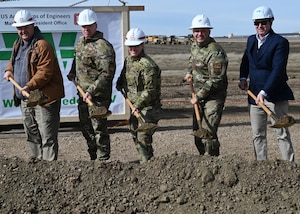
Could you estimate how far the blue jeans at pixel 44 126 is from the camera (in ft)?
23.4

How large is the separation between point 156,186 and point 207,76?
5.66 feet

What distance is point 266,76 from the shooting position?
269 inches

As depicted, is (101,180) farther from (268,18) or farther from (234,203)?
(268,18)

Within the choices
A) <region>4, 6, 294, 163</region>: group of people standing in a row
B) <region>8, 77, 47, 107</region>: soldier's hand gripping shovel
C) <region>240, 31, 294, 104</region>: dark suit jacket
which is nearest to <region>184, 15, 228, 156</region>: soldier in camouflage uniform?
<region>4, 6, 294, 163</region>: group of people standing in a row

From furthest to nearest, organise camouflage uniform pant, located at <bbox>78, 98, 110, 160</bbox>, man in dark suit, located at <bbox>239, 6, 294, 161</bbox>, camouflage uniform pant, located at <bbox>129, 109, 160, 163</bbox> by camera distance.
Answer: camouflage uniform pant, located at <bbox>78, 98, 110, 160</bbox> < camouflage uniform pant, located at <bbox>129, 109, 160, 163</bbox> < man in dark suit, located at <bbox>239, 6, 294, 161</bbox>

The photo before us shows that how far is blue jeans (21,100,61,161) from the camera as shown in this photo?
7.13 metres

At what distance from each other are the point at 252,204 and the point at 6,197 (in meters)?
2.21

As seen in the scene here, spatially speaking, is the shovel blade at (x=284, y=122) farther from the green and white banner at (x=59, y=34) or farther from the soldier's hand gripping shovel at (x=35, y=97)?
the green and white banner at (x=59, y=34)

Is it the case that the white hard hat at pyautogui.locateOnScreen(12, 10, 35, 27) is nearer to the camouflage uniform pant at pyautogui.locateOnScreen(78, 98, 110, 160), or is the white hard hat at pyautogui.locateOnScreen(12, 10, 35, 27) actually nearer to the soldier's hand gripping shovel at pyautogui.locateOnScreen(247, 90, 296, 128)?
the camouflage uniform pant at pyautogui.locateOnScreen(78, 98, 110, 160)

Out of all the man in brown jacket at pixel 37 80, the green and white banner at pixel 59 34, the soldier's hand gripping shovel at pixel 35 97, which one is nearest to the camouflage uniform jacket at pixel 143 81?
the man in brown jacket at pixel 37 80

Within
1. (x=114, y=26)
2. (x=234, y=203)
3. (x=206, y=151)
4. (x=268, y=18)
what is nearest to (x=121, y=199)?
(x=234, y=203)

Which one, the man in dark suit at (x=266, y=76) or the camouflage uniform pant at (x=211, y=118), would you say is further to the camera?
the camouflage uniform pant at (x=211, y=118)

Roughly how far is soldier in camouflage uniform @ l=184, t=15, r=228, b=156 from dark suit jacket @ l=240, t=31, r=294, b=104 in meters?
0.32

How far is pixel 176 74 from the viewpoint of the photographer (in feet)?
80.2
